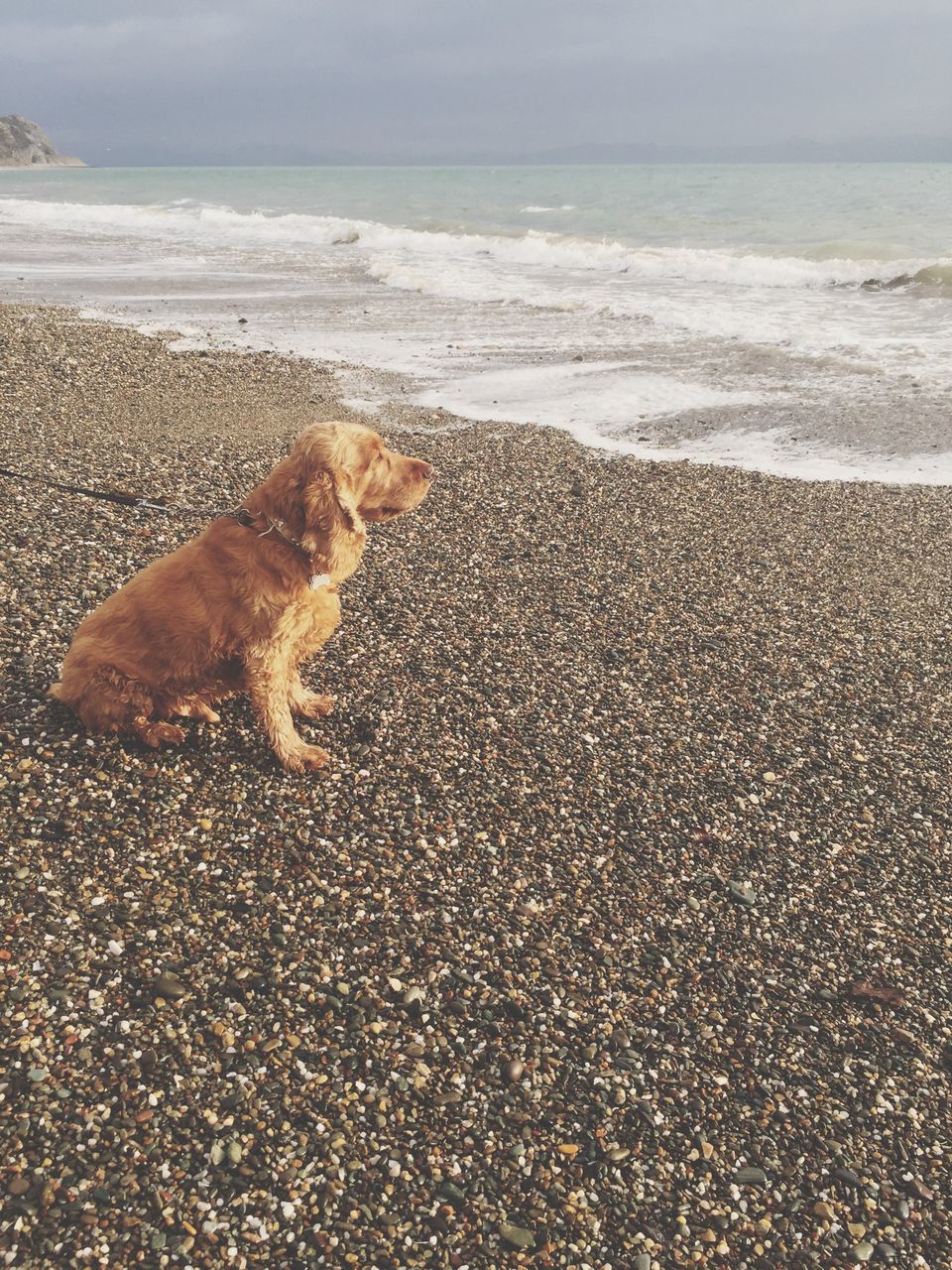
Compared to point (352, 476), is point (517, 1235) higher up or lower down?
lower down

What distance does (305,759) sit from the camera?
4.71m

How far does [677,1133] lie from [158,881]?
2371mm

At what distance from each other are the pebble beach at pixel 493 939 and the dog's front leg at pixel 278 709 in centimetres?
16

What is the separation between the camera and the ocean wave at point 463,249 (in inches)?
955

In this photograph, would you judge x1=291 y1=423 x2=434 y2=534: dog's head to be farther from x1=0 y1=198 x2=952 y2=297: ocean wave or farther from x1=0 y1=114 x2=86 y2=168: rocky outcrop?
x1=0 y1=114 x2=86 y2=168: rocky outcrop

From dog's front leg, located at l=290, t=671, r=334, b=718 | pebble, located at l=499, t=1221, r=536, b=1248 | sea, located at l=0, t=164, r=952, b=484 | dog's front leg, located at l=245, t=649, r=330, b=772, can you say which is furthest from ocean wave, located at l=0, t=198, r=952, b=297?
pebble, located at l=499, t=1221, r=536, b=1248

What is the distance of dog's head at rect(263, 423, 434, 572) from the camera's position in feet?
13.9

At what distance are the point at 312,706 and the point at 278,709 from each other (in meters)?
0.58

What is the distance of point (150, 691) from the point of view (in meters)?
4.43

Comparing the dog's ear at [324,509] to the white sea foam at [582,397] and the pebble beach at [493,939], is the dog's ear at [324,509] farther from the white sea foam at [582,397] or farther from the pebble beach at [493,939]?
the white sea foam at [582,397]

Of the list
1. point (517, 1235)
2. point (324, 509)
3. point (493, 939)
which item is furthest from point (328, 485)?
point (517, 1235)

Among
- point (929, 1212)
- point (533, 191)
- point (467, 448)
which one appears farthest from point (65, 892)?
point (533, 191)

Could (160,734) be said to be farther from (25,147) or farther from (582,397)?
(25,147)

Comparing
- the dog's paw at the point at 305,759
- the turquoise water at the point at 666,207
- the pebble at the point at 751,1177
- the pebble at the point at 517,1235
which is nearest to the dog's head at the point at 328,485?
the dog's paw at the point at 305,759
